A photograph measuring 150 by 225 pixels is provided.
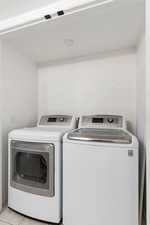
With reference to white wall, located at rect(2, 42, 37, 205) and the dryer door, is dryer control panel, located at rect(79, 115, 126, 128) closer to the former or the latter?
the dryer door

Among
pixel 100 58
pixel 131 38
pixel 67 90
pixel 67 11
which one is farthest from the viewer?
pixel 67 90

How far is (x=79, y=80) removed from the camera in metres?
2.11

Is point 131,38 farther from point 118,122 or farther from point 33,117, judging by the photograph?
point 33,117

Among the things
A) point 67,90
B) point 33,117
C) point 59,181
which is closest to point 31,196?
point 59,181

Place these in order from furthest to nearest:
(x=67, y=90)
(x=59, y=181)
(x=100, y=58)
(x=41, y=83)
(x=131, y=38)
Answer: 1. (x=41, y=83)
2. (x=67, y=90)
3. (x=100, y=58)
4. (x=131, y=38)
5. (x=59, y=181)

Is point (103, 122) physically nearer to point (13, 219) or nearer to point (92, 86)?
point (92, 86)

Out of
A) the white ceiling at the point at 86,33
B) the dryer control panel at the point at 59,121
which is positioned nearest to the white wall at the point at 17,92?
the white ceiling at the point at 86,33

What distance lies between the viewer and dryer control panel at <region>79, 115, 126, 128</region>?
1.63 meters

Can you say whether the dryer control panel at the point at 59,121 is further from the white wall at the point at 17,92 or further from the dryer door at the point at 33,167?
the dryer door at the point at 33,167

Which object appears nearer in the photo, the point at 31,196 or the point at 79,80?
the point at 31,196

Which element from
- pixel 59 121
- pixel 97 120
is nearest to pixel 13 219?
pixel 59 121

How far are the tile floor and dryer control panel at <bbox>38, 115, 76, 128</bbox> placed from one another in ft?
3.42

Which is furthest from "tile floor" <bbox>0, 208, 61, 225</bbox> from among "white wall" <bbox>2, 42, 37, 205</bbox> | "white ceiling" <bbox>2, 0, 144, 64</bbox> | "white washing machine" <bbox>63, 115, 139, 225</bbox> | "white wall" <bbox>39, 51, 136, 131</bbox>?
"white ceiling" <bbox>2, 0, 144, 64</bbox>

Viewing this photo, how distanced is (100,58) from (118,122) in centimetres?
97
